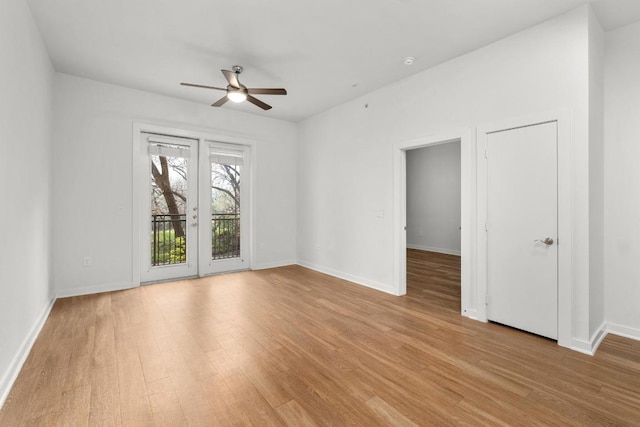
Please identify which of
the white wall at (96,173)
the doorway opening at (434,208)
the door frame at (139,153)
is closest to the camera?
the white wall at (96,173)

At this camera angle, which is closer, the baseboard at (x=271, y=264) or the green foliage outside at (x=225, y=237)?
the green foliage outside at (x=225, y=237)

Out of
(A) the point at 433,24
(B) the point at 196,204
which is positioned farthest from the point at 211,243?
(A) the point at 433,24

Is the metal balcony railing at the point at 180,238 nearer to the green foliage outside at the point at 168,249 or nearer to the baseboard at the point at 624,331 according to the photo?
the green foliage outside at the point at 168,249

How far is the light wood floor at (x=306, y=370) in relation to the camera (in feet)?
5.90

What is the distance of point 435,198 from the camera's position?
805 centimetres

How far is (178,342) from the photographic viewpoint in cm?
273

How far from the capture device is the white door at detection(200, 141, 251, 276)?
5.27 m

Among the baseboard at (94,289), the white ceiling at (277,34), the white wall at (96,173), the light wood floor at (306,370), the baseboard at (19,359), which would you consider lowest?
the light wood floor at (306,370)

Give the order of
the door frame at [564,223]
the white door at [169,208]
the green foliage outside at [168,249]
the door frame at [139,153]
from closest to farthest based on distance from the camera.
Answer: the door frame at [564,223] → the door frame at [139,153] → the white door at [169,208] → the green foliage outside at [168,249]

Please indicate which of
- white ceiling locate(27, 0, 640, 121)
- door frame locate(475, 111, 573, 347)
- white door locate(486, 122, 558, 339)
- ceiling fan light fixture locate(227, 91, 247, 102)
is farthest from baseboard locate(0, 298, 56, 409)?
door frame locate(475, 111, 573, 347)

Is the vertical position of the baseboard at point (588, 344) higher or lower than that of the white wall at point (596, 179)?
lower

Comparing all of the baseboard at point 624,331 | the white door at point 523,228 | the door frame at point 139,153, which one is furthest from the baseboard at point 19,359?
the baseboard at point 624,331

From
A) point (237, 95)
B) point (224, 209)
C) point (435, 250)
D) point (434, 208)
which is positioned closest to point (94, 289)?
point (224, 209)

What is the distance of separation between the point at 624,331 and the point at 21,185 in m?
5.95
